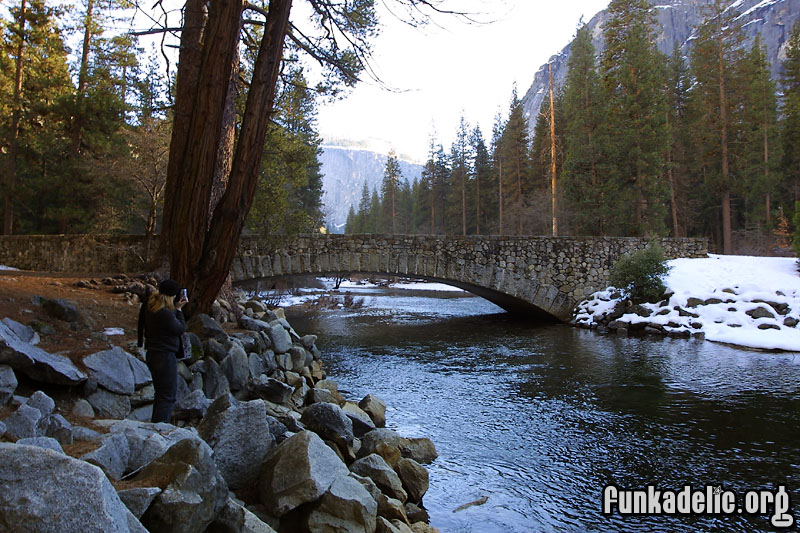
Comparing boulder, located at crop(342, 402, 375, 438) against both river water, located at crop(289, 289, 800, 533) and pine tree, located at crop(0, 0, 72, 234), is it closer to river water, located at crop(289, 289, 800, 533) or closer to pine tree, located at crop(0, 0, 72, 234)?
river water, located at crop(289, 289, 800, 533)

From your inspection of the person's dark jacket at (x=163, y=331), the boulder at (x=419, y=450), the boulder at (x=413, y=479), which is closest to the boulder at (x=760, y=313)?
the boulder at (x=419, y=450)

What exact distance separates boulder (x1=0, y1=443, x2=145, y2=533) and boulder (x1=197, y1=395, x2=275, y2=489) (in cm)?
170

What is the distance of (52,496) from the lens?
6.61 ft

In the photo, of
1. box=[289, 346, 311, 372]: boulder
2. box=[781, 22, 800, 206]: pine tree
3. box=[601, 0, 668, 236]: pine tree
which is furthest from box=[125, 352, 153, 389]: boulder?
box=[781, 22, 800, 206]: pine tree

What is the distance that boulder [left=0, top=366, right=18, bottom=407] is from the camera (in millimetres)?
3615

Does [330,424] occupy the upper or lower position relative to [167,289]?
lower

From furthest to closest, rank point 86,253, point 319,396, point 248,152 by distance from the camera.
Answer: point 86,253 → point 319,396 → point 248,152

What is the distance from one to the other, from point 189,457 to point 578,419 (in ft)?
19.9

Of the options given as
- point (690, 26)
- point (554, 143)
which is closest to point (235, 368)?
point (554, 143)

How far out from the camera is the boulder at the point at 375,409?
721 cm

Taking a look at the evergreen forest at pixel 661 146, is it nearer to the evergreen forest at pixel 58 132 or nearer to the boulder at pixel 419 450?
the evergreen forest at pixel 58 132

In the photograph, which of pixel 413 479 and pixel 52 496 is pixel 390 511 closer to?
pixel 413 479

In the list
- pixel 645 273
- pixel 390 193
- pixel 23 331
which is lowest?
pixel 23 331

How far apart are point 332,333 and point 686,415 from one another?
426 inches
